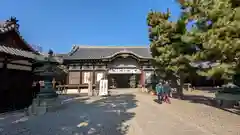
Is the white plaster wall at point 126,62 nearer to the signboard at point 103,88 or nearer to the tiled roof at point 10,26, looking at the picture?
the signboard at point 103,88

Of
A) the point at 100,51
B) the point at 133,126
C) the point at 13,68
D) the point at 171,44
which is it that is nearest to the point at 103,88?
the point at 171,44

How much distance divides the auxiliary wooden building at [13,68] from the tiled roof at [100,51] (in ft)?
50.2

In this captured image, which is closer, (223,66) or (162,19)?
(223,66)

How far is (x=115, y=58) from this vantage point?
Answer: 2794 centimetres

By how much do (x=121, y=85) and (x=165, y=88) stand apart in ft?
61.8

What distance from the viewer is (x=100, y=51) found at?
32094mm

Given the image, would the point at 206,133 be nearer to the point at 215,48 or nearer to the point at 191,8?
the point at 215,48

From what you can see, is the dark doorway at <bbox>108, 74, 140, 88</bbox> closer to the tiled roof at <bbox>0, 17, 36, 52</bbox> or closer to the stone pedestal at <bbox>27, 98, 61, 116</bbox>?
the tiled roof at <bbox>0, 17, 36, 52</bbox>

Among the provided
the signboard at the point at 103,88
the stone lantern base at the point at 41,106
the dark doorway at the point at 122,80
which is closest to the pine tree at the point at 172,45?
the signboard at the point at 103,88

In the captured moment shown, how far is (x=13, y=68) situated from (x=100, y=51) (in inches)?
822

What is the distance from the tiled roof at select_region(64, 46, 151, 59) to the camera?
1133 inches

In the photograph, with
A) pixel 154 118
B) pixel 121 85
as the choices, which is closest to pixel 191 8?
pixel 154 118

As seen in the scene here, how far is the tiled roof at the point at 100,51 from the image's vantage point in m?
28.8

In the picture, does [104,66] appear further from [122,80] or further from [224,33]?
[224,33]
